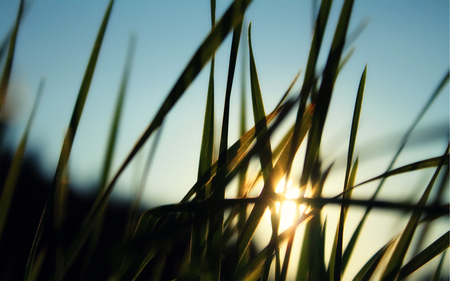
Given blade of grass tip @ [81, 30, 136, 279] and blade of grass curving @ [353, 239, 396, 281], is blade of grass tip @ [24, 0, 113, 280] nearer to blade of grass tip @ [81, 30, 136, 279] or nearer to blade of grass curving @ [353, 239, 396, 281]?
blade of grass tip @ [81, 30, 136, 279]

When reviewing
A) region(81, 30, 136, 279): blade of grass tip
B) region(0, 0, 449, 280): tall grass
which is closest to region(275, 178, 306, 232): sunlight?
region(0, 0, 449, 280): tall grass

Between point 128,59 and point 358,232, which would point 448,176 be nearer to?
point 358,232

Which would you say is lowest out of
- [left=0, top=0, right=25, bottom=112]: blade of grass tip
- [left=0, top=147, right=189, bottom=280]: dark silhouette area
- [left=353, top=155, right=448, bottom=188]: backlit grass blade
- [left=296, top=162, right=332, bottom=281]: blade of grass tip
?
[left=0, top=147, right=189, bottom=280]: dark silhouette area

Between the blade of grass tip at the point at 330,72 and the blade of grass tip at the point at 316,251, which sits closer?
the blade of grass tip at the point at 330,72

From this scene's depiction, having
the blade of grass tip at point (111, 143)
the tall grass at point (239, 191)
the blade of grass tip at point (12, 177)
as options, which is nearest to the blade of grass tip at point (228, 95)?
the tall grass at point (239, 191)

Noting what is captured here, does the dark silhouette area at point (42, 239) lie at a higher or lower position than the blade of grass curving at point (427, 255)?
lower

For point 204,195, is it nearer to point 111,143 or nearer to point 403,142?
Result: point 111,143

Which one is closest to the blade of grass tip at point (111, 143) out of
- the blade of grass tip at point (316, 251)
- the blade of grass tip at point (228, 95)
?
the blade of grass tip at point (228, 95)

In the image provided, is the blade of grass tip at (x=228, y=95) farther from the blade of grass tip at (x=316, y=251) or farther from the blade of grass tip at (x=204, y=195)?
the blade of grass tip at (x=316, y=251)

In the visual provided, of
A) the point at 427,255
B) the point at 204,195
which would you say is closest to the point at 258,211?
the point at 204,195

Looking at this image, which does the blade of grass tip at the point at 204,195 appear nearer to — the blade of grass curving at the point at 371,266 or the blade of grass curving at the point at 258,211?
the blade of grass curving at the point at 258,211

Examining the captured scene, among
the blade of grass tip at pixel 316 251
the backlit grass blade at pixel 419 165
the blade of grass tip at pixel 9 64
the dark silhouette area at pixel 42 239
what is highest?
the blade of grass tip at pixel 9 64
